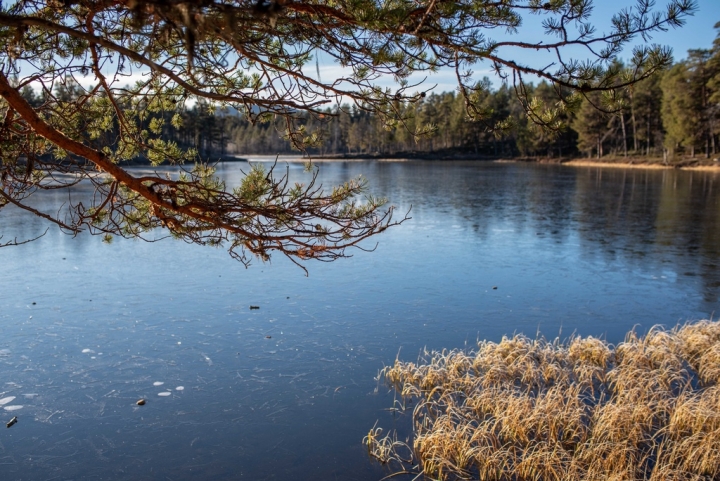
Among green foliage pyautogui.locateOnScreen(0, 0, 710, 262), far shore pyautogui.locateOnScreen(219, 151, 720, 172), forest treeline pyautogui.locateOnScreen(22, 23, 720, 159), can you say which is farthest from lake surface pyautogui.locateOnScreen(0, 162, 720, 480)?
far shore pyautogui.locateOnScreen(219, 151, 720, 172)

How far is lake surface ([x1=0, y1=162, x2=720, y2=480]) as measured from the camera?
570 centimetres

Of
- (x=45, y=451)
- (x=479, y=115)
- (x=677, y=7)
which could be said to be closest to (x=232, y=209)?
(x=479, y=115)

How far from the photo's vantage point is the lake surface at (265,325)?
5.70 m

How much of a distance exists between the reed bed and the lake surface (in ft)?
1.85

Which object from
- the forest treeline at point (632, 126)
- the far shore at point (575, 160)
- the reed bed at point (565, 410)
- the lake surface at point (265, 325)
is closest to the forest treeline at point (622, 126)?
the forest treeline at point (632, 126)

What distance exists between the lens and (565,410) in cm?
585

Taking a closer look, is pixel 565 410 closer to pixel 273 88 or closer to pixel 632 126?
pixel 273 88

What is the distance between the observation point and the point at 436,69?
434 cm

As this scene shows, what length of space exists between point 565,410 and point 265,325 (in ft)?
15.5

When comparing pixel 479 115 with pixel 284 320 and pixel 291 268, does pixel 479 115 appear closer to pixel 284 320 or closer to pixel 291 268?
pixel 284 320

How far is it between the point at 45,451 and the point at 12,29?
3999 mm

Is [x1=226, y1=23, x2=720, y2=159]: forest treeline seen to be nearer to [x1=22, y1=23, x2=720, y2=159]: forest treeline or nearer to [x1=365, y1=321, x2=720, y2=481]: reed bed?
[x1=22, y1=23, x2=720, y2=159]: forest treeline

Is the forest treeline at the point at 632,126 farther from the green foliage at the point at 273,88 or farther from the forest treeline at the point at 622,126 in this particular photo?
the green foliage at the point at 273,88

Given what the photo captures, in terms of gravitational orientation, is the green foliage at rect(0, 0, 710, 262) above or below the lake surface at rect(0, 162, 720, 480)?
above
